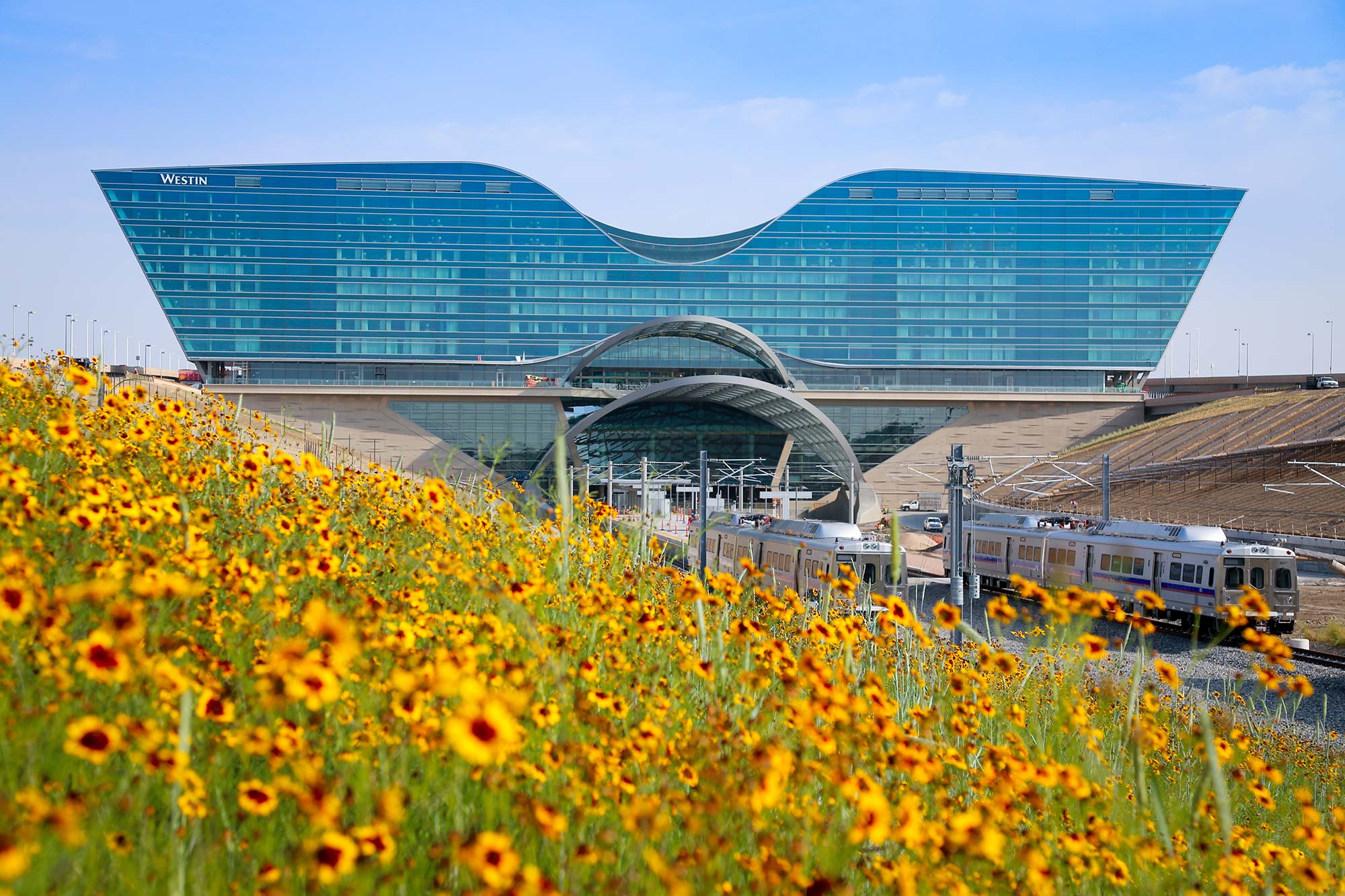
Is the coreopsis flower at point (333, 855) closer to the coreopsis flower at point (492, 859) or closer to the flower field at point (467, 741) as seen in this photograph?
the flower field at point (467, 741)

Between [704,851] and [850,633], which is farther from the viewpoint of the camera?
[850,633]

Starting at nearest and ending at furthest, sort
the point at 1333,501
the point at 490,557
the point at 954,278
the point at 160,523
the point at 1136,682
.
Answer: the point at 1136,682
the point at 160,523
the point at 490,557
the point at 1333,501
the point at 954,278

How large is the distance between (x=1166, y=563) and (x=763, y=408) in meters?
42.5

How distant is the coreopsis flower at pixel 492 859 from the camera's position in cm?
162

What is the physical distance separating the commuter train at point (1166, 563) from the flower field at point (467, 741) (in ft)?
50.8

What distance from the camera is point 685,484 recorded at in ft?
212

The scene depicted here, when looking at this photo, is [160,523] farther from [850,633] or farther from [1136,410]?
[1136,410]

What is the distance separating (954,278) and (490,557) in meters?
75.3

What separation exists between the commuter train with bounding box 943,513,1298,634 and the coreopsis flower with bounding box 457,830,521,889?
1745 centimetres

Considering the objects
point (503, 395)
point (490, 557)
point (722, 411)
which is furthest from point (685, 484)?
point (490, 557)

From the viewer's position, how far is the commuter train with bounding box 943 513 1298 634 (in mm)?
20391

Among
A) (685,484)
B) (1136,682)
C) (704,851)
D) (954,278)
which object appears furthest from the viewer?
(954,278)

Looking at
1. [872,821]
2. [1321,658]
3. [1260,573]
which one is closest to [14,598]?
[872,821]

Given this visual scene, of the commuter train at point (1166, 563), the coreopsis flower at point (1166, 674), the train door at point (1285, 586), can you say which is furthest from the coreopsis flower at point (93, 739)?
the train door at point (1285, 586)
